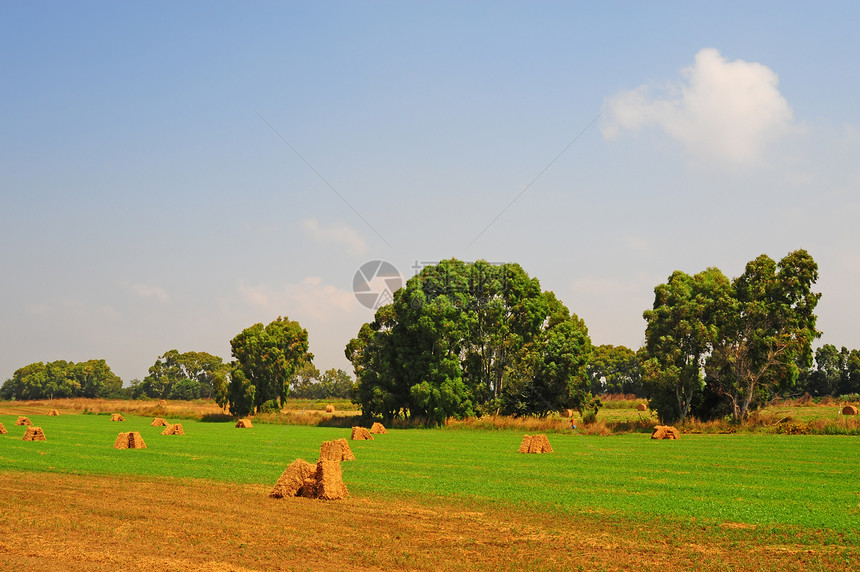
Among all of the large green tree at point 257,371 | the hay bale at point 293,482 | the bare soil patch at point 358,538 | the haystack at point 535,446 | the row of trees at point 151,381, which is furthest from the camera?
the row of trees at point 151,381

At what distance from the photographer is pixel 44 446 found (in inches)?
1497

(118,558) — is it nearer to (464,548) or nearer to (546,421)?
(464,548)

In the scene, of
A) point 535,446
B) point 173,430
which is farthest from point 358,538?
point 173,430

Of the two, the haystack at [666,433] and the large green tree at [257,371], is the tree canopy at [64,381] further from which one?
the haystack at [666,433]

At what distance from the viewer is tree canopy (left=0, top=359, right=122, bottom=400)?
16850 cm

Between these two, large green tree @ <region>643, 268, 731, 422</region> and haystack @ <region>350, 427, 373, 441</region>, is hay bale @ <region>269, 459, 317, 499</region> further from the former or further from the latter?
large green tree @ <region>643, 268, 731, 422</region>

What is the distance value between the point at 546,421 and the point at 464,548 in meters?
47.0

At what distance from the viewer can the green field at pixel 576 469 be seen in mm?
18922

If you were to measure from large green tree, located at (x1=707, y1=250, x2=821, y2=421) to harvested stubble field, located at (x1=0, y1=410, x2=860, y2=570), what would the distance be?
23.2m

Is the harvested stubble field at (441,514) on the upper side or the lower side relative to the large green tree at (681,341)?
lower

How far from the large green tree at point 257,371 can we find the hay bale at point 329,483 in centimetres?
6341

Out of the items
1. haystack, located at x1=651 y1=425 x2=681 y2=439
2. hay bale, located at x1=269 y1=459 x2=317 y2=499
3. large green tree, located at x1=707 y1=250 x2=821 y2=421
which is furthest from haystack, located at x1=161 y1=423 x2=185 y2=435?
large green tree, located at x1=707 y1=250 x2=821 y2=421

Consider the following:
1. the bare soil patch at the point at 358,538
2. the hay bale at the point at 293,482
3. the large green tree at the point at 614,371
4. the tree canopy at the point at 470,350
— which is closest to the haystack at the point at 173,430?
the tree canopy at the point at 470,350

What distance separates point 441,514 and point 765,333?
46183 mm
